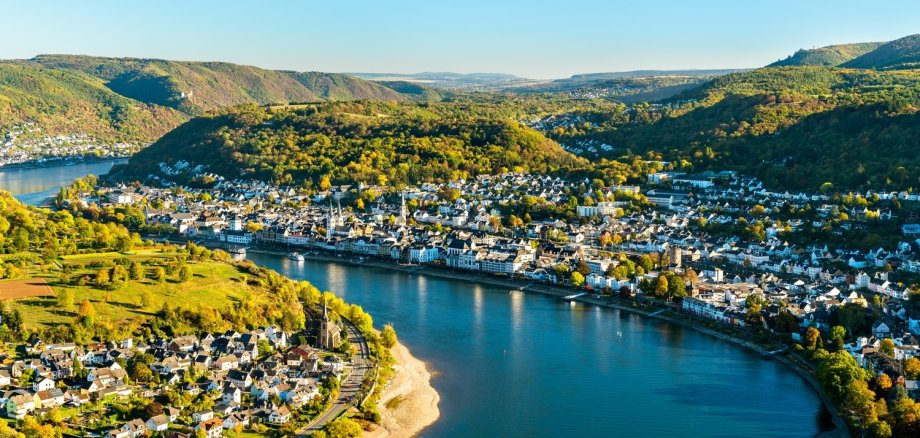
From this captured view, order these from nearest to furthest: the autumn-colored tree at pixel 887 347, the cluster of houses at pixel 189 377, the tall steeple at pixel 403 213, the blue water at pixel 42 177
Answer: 1. the cluster of houses at pixel 189 377
2. the autumn-colored tree at pixel 887 347
3. the tall steeple at pixel 403 213
4. the blue water at pixel 42 177

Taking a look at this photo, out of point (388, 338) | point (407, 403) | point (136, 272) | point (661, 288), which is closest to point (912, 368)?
point (661, 288)

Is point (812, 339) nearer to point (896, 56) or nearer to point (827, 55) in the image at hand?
point (896, 56)

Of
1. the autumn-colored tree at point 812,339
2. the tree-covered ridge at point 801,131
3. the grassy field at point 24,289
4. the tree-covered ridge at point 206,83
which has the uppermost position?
the tree-covered ridge at point 206,83

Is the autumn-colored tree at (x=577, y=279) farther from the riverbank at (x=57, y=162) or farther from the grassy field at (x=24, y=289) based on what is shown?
the riverbank at (x=57, y=162)

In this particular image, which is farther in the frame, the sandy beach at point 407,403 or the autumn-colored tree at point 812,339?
the autumn-colored tree at point 812,339

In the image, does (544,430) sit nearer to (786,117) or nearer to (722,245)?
(722,245)

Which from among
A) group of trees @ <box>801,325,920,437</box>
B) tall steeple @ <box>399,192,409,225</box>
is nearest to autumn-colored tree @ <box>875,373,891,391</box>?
group of trees @ <box>801,325,920,437</box>

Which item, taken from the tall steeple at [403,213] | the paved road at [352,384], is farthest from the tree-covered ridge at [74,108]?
the paved road at [352,384]
